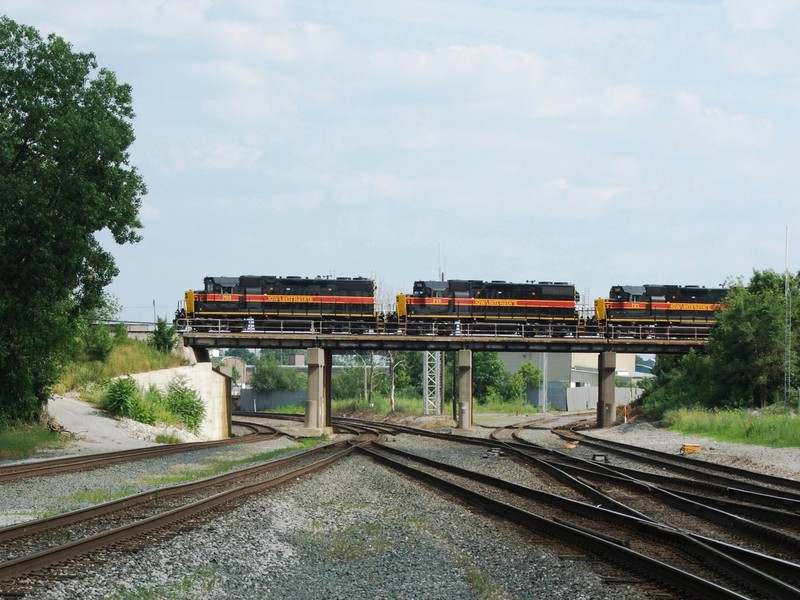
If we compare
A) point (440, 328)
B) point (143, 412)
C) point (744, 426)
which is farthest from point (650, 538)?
point (440, 328)

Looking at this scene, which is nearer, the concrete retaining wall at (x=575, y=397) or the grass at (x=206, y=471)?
the grass at (x=206, y=471)

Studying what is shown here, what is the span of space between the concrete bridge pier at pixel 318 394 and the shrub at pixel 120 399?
10772 mm

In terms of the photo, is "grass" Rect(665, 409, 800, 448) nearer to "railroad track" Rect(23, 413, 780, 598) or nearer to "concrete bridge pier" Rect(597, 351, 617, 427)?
"concrete bridge pier" Rect(597, 351, 617, 427)

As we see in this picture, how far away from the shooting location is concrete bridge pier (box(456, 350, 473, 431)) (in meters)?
48.6

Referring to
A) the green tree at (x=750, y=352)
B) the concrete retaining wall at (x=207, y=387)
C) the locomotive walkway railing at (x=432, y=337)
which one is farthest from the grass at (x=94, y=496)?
the green tree at (x=750, y=352)

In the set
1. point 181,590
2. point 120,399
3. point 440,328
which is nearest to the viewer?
point 181,590

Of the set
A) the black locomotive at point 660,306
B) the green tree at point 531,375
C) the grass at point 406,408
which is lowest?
the grass at point 406,408

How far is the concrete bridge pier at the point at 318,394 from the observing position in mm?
49406

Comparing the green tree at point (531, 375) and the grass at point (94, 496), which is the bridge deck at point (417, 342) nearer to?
the grass at point (94, 496)

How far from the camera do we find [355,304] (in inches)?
2248

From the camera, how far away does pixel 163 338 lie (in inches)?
1998

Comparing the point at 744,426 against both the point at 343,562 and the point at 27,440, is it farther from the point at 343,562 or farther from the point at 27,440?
the point at 343,562

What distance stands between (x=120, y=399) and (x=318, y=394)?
43.4ft

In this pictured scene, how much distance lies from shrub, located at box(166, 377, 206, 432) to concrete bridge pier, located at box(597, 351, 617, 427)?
67.9 ft
